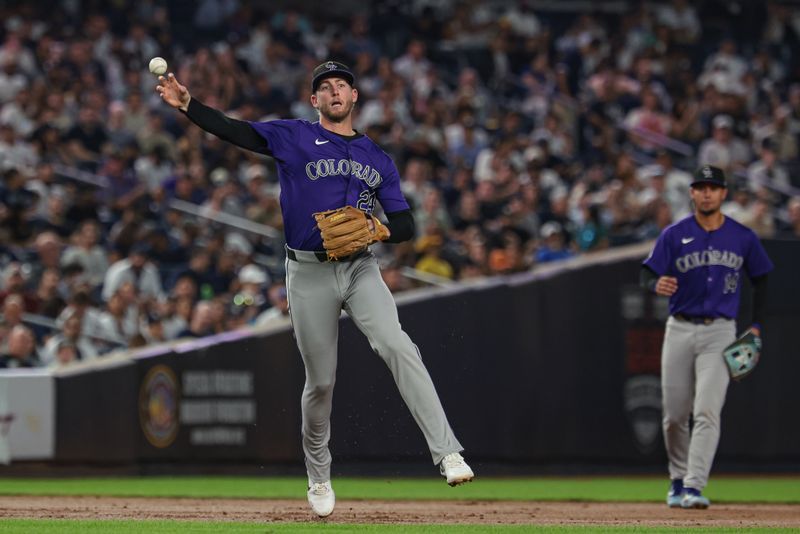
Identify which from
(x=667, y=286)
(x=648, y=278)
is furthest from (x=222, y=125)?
(x=648, y=278)

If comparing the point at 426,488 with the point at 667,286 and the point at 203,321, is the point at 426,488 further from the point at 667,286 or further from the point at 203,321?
the point at 667,286

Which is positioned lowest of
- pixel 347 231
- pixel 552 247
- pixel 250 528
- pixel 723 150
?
pixel 250 528

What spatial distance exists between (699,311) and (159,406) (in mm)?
5346

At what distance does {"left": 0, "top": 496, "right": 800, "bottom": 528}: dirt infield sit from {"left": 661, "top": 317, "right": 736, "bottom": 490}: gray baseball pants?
1.10 ft

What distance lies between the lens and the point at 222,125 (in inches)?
274

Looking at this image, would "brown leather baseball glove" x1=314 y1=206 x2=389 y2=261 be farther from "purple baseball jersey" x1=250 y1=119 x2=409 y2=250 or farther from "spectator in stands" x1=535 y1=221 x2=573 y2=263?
"spectator in stands" x1=535 y1=221 x2=573 y2=263

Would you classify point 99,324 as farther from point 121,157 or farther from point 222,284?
point 121,157

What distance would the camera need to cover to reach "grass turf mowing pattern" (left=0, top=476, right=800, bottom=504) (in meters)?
10.5

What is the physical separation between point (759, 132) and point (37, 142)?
→ 9754 millimetres

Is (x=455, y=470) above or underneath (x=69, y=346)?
underneath

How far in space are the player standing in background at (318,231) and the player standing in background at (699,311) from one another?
8.26ft

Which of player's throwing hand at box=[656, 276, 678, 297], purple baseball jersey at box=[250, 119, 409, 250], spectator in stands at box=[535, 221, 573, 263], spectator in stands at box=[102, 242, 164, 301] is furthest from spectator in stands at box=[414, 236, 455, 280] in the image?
purple baseball jersey at box=[250, 119, 409, 250]

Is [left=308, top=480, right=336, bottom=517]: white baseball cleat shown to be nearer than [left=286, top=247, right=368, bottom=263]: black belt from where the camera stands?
No

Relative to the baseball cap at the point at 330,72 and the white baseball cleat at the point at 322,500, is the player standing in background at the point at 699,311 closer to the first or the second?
the white baseball cleat at the point at 322,500
